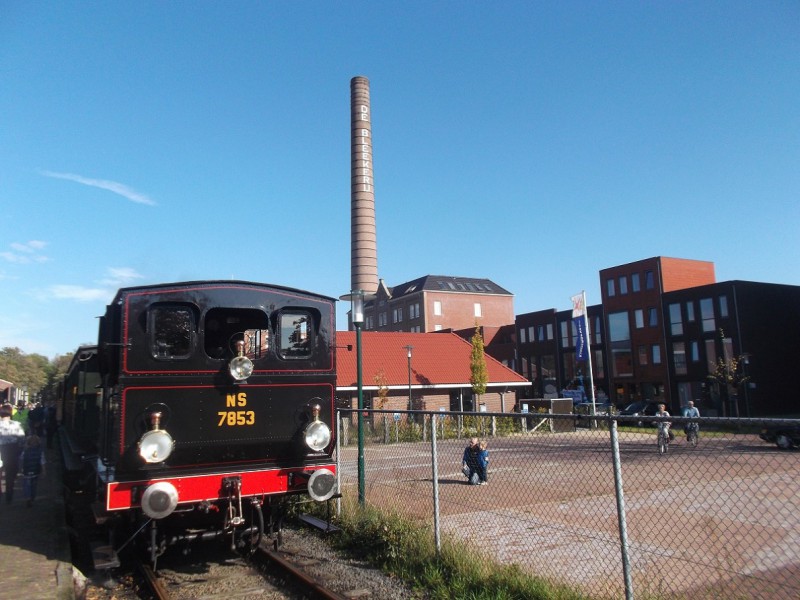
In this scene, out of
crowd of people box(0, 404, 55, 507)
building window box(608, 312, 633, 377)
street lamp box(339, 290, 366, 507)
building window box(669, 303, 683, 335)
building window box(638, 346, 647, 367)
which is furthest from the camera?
building window box(608, 312, 633, 377)

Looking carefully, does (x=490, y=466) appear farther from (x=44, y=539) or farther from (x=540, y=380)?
(x=540, y=380)

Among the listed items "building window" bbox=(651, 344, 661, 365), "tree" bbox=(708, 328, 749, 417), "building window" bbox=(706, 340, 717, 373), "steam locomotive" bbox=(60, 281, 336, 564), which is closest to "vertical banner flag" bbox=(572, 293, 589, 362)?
"tree" bbox=(708, 328, 749, 417)

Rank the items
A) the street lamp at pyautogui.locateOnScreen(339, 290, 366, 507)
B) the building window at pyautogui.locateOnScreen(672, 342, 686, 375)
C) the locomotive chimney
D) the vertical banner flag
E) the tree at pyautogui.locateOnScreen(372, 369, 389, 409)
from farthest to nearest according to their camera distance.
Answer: the locomotive chimney, the building window at pyautogui.locateOnScreen(672, 342, 686, 375), the vertical banner flag, the tree at pyautogui.locateOnScreen(372, 369, 389, 409), the street lamp at pyautogui.locateOnScreen(339, 290, 366, 507)

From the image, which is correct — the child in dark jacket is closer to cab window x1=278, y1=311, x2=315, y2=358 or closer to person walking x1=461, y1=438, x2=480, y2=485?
cab window x1=278, y1=311, x2=315, y2=358

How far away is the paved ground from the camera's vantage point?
4.05 meters

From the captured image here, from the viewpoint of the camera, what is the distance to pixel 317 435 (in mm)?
6980

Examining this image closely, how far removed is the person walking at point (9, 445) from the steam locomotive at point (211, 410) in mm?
4747

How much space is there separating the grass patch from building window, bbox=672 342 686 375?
41070mm

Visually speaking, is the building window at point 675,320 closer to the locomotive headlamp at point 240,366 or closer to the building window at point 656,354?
the building window at point 656,354

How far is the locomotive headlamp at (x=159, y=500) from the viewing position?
5699mm

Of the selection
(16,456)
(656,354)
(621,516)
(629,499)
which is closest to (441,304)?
(656,354)

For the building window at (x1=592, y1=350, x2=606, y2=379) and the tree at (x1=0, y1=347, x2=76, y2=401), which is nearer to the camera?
the building window at (x1=592, y1=350, x2=606, y2=379)

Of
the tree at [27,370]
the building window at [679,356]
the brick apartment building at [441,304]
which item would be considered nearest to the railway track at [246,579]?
the building window at [679,356]

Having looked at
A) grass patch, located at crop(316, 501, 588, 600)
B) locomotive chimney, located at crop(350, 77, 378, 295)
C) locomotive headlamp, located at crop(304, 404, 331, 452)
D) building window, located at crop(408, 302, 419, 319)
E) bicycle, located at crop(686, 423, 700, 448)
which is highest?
locomotive chimney, located at crop(350, 77, 378, 295)
